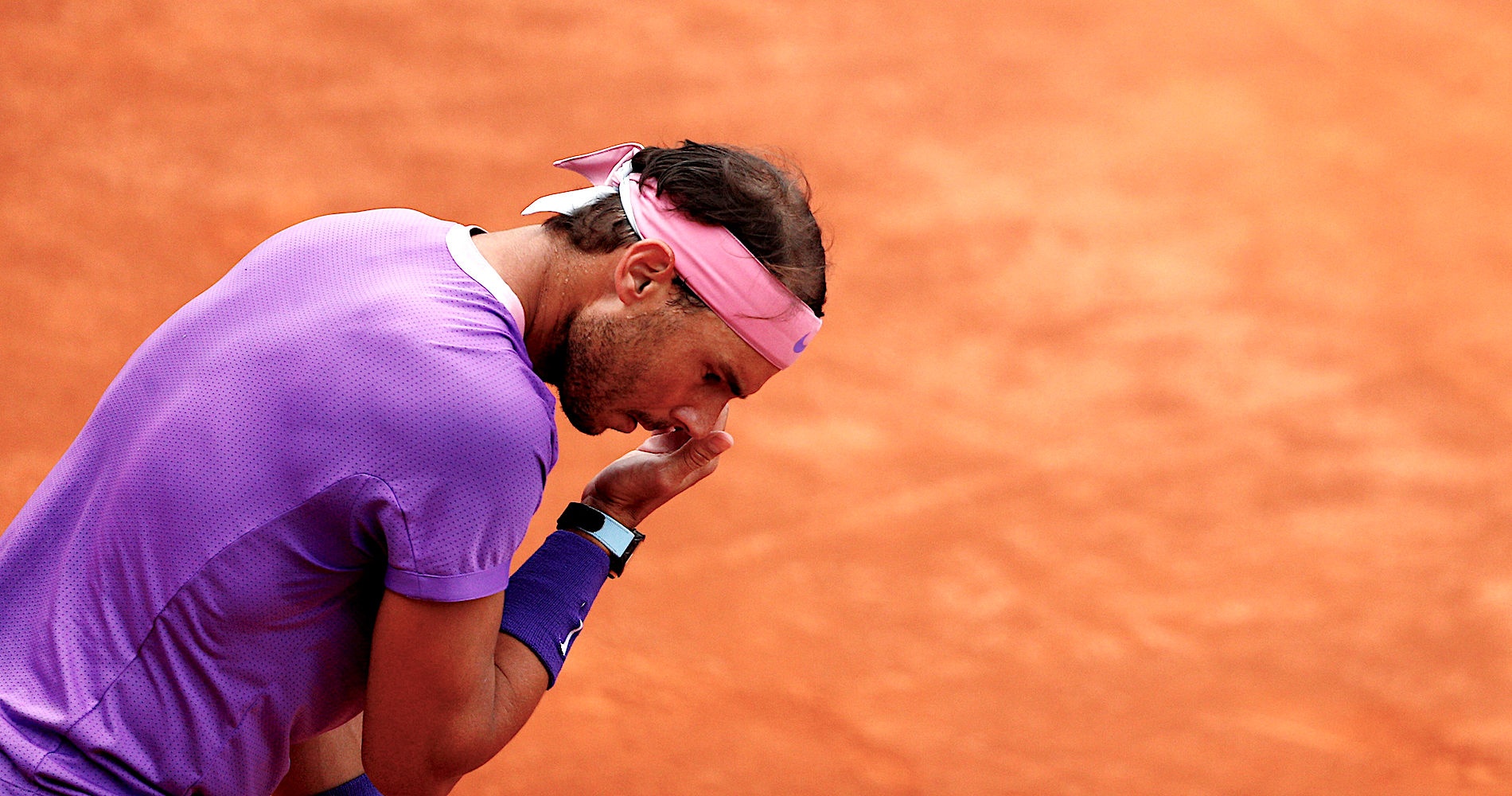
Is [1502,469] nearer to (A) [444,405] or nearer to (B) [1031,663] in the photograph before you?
(B) [1031,663]

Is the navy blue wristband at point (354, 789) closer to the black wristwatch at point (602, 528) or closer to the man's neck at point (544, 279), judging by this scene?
the black wristwatch at point (602, 528)

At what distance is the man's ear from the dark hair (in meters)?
0.03

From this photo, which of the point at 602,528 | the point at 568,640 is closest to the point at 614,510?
the point at 602,528

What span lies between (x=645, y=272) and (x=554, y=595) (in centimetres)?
31

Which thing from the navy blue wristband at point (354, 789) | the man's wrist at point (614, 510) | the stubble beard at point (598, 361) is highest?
the stubble beard at point (598, 361)

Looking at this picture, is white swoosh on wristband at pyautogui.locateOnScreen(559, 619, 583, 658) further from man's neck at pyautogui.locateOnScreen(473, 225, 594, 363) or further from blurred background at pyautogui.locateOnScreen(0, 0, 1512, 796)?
blurred background at pyautogui.locateOnScreen(0, 0, 1512, 796)

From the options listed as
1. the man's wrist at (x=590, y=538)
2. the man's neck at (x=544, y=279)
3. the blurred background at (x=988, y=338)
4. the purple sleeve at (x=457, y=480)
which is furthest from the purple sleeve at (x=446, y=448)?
the blurred background at (x=988, y=338)

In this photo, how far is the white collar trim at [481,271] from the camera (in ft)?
3.73

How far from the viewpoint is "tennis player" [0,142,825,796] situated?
1.05 meters

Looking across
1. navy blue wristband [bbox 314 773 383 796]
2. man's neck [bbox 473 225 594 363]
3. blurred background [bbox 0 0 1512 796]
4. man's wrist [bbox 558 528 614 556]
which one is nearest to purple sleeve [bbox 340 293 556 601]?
man's neck [bbox 473 225 594 363]

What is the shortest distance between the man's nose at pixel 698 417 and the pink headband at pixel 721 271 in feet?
0.25

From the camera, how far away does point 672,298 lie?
121 centimetres

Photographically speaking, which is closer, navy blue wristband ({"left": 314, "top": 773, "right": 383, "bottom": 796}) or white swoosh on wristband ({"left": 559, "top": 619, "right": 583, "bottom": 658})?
white swoosh on wristband ({"left": 559, "top": 619, "right": 583, "bottom": 658})

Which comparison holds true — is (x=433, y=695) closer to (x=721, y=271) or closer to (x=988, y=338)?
(x=721, y=271)
